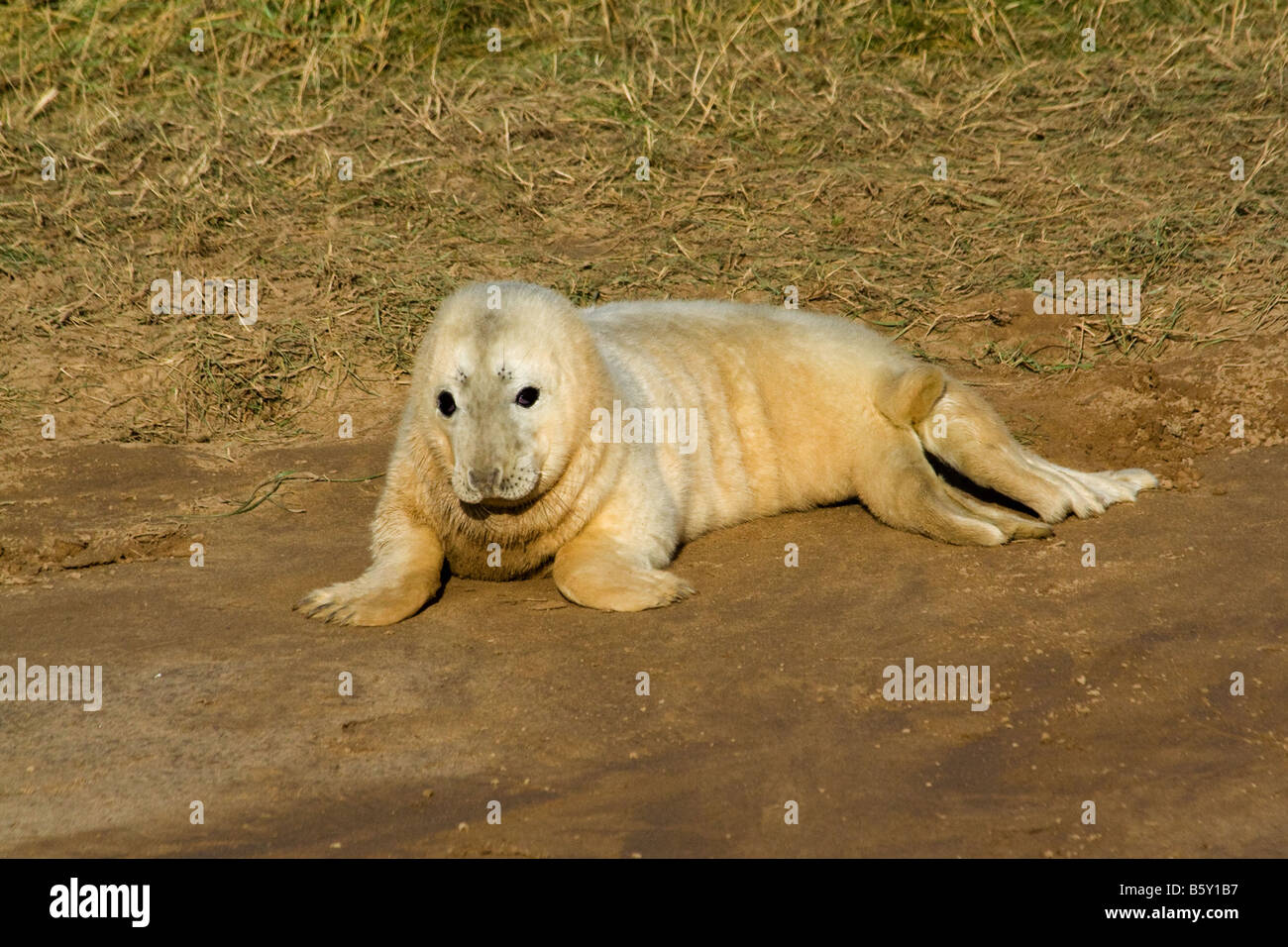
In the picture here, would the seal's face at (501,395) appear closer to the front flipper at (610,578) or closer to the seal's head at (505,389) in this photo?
the seal's head at (505,389)

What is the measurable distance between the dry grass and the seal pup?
1.47 meters

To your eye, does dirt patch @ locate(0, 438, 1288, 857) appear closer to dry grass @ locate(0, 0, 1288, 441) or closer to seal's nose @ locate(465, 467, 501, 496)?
seal's nose @ locate(465, 467, 501, 496)

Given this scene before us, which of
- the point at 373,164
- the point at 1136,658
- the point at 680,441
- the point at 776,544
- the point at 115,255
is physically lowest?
the point at 1136,658

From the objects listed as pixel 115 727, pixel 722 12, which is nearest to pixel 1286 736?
pixel 115 727

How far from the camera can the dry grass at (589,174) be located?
6746 millimetres

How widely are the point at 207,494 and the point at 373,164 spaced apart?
3.48 meters

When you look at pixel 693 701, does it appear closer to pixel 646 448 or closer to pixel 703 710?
pixel 703 710

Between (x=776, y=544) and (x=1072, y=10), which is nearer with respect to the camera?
(x=776, y=544)

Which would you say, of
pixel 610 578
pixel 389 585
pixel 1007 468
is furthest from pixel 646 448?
pixel 1007 468

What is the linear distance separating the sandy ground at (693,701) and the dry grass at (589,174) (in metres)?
1.92

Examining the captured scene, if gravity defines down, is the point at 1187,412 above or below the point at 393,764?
above

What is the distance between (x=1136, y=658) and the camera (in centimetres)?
373

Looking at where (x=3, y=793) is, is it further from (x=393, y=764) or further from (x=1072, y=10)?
(x=1072, y=10)

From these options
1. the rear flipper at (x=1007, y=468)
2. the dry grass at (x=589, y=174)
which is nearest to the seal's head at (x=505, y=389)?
the rear flipper at (x=1007, y=468)
